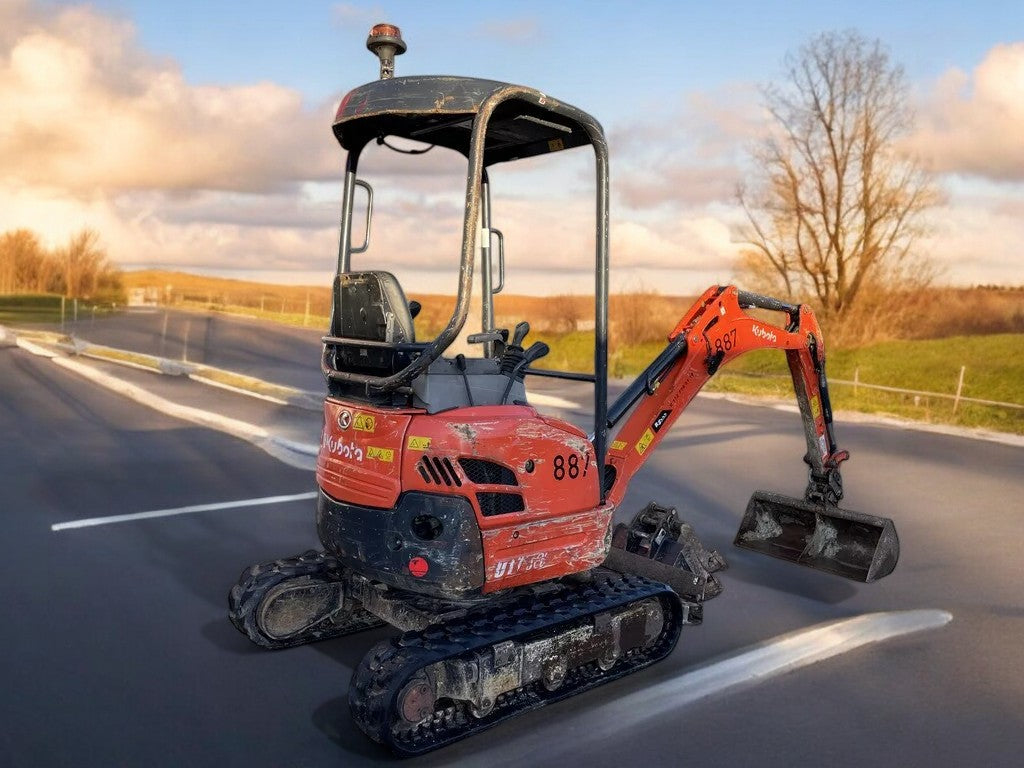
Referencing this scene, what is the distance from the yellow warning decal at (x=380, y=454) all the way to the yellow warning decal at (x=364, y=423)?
10cm

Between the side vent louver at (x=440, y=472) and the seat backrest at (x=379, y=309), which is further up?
the seat backrest at (x=379, y=309)

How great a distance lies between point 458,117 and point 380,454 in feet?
6.39

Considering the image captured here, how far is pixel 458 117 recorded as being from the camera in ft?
16.8

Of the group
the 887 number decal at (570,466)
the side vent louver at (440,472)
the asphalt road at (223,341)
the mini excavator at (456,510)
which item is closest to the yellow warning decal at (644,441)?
the mini excavator at (456,510)

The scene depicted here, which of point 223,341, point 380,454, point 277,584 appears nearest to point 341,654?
point 277,584

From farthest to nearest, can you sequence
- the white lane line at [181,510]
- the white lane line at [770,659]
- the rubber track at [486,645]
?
the white lane line at [181,510] → the white lane line at [770,659] → the rubber track at [486,645]

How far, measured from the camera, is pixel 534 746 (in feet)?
14.6

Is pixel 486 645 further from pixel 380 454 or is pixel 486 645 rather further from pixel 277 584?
pixel 277 584

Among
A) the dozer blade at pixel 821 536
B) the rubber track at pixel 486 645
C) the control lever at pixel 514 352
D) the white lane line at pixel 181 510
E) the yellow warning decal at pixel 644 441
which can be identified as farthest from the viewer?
the white lane line at pixel 181 510

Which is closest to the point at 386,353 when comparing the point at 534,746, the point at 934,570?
the point at 534,746

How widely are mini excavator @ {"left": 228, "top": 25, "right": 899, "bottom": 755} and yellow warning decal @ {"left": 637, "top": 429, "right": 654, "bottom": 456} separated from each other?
85cm

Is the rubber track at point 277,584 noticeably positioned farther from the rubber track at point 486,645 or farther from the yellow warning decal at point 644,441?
the yellow warning decal at point 644,441

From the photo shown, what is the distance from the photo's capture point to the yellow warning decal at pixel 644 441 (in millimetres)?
6543

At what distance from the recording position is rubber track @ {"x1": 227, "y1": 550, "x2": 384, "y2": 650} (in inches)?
213
